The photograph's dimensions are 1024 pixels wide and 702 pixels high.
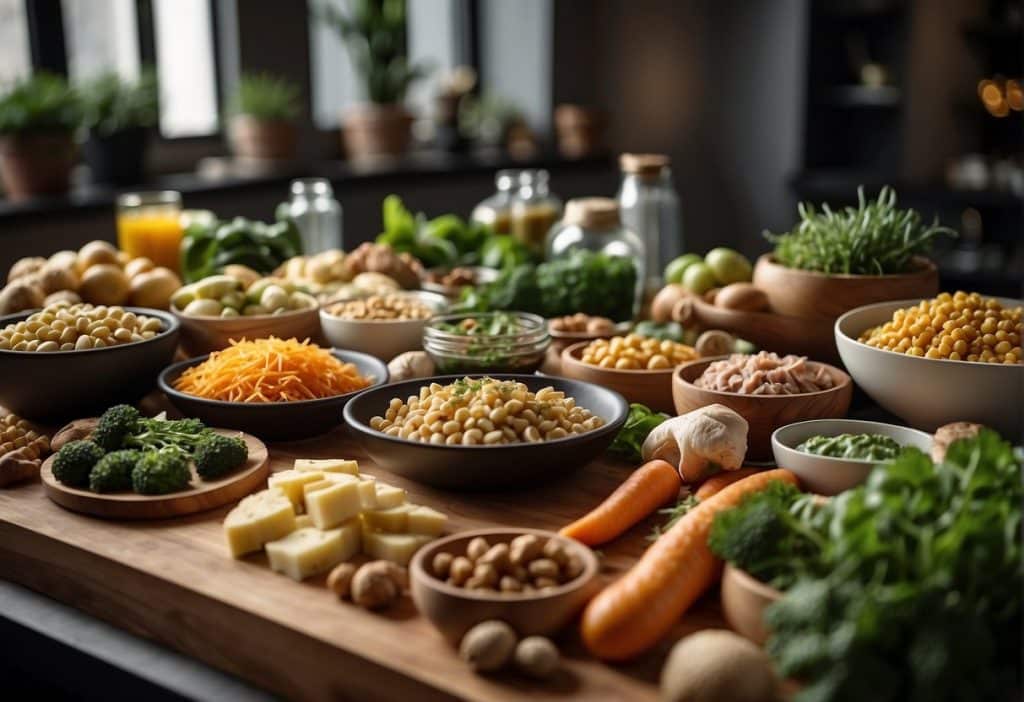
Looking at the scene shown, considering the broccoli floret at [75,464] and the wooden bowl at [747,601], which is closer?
the wooden bowl at [747,601]

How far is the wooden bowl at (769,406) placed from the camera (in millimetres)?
1795

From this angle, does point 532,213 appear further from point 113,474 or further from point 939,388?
point 113,474

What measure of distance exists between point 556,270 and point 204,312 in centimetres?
82

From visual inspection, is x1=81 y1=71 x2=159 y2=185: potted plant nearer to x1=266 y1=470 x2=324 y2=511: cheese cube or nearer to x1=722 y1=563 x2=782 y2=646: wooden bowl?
x1=266 y1=470 x2=324 y2=511: cheese cube

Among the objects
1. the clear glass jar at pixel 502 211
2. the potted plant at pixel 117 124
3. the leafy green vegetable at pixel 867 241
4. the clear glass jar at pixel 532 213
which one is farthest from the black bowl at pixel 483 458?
the potted plant at pixel 117 124

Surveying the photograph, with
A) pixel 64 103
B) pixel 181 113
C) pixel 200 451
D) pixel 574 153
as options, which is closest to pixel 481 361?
pixel 200 451

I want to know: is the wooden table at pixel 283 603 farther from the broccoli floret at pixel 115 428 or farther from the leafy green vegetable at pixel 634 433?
the broccoli floret at pixel 115 428

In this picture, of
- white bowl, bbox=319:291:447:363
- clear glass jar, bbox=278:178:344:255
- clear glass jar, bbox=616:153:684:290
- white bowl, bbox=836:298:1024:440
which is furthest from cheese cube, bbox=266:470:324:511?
clear glass jar, bbox=278:178:344:255

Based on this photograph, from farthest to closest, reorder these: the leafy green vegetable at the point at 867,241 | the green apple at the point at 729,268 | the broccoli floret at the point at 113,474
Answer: the green apple at the point at 729,268 < the leafy green vegetable at the point at 867,241 < the broccoli floret at the point at 113,474

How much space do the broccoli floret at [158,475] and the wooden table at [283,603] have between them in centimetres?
5

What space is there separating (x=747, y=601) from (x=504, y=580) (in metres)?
0.28

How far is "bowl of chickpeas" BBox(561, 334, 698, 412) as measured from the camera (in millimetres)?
2051

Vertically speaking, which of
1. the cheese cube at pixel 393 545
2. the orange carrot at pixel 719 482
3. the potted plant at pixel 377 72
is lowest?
the cheese cube at pixel 393 545

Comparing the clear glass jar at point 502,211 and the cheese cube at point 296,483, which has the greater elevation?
the clear glass jar at point 502,211
